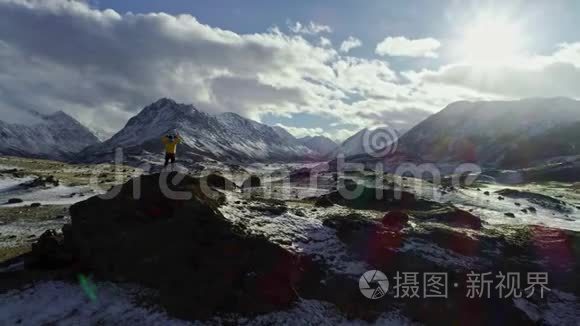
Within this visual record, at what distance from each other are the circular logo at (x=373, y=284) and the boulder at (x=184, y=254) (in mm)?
4077

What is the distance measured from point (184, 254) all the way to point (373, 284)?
12.4 meters

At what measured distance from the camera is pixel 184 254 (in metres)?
24.3

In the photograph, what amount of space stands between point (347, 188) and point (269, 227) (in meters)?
37.6

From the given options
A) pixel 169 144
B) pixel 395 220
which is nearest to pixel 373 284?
pixel 395 220

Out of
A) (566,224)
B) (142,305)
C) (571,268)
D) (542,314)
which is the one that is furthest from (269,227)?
(566,224)

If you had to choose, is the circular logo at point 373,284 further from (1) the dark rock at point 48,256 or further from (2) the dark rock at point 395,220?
(1) the dark rock at point 48,256

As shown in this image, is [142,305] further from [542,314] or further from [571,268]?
[571,268]

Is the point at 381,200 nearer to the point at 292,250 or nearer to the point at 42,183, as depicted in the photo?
the point at 292,250

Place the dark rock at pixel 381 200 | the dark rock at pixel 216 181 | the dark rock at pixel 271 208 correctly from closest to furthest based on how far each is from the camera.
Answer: the dark rock at pixel 271 208 → the dark rock at pixel 216 181 → the dark rock at pixel 381 200

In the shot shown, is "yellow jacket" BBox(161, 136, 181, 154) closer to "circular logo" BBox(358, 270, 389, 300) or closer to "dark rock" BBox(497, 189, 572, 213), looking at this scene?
"circular logo" BBox(358, 270, 389, 300)

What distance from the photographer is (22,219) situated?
40.0m

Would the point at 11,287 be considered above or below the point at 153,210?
below

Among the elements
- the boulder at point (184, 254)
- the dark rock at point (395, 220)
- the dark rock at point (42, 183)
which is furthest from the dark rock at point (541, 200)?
the dark rock at point (42, 183)

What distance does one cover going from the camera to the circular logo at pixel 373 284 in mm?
24875
